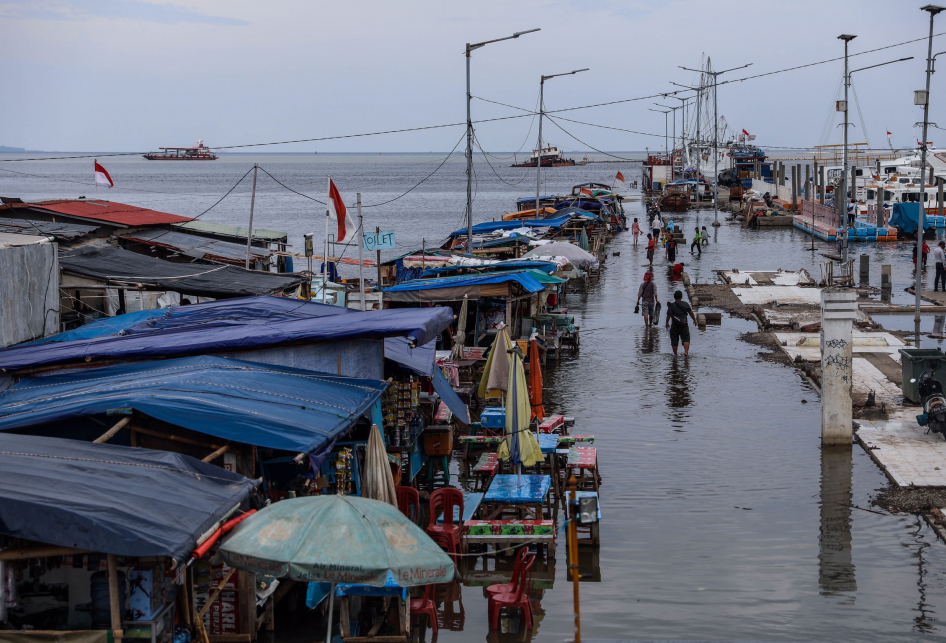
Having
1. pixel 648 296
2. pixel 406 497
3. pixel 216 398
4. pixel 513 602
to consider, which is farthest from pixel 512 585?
pixel 648 296

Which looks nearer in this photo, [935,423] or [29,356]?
[29,356]

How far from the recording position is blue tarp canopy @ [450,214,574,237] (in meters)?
36.1

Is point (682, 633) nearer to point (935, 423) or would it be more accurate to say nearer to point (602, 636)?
point (602, 636)

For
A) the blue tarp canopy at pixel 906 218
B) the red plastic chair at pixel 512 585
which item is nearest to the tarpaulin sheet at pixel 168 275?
the red plastic chair at pixel 512 585

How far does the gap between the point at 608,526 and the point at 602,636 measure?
268 cm

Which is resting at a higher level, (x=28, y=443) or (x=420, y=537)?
(x=28, y=443)

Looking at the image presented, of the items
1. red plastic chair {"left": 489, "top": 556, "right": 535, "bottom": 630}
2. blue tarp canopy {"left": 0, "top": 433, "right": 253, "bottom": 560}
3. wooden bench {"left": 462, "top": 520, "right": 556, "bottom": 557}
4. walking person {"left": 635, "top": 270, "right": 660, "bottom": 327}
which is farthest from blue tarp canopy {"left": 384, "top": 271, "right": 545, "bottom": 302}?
blue tarp canopy {"left": 0, "top": 433, "right": 253, "bottom": 560}

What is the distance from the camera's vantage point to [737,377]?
18594 mm

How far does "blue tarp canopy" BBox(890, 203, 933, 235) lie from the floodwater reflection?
3972cm

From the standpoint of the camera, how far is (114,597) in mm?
6512

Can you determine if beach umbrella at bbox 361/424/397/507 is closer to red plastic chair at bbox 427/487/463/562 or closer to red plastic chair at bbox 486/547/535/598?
red plastic chair at bbox 427/487/463/562

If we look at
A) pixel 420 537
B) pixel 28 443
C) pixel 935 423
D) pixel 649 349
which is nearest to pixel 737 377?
pixel 649 349

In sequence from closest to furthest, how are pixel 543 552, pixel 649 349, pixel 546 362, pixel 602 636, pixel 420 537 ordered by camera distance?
pixel 420 537 → pixel 602 636 → pixel 543 552 → pixel 546 362 → pixel 649 349

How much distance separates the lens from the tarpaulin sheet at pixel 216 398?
8039 mm
